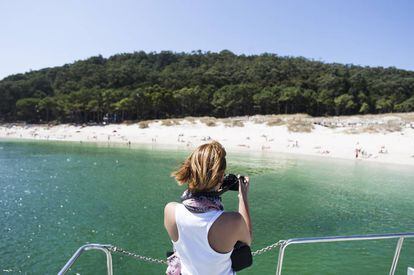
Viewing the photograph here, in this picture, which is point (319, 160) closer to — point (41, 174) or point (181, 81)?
point (41, 174)

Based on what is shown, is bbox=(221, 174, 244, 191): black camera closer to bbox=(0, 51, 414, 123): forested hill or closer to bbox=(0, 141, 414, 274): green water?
bbox=(0, 141, 414, 274): green water

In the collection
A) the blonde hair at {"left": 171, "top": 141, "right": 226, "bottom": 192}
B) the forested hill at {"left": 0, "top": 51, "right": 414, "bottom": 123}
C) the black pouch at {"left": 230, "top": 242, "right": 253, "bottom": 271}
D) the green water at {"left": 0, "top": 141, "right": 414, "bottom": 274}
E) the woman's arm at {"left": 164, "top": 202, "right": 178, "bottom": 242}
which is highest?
the forested hill at {"left": 0, "top": 51, "right": 414, "bottom": 123}

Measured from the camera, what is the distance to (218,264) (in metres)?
2.55

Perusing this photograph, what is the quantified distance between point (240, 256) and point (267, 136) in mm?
55362

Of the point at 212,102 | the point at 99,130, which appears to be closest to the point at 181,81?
the point at 212,102

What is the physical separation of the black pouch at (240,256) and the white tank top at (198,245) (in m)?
0.04

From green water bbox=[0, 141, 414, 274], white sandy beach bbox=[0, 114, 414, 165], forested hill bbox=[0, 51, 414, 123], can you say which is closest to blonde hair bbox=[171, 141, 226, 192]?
green water bbox=[0, 141, 414, 274]

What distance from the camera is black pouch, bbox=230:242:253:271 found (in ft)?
8.54

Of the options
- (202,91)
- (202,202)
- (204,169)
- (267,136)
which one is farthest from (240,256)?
(202,91)

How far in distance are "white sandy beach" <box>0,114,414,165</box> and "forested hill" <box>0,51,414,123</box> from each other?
31.8 feet

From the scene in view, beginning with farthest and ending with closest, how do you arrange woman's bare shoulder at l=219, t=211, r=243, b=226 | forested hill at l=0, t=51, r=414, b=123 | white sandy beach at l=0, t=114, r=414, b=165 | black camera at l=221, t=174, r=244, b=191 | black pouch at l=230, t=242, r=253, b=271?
1. forested hill at l=0, t=51, r=414, b=123
2. white sandy beach at l=0, t=114, r=414, b=165
3. black camera at l=221, t=174, r=244, b=191
4. black pouch at l=230, t=242, r=253, b=271
5. woman's bare shoulder at l=219, t=211, r=243, b=226

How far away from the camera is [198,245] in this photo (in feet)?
8.35

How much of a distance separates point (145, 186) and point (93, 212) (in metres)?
7.02

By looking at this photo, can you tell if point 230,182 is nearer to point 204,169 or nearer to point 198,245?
point 204,169
